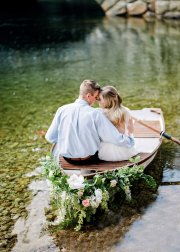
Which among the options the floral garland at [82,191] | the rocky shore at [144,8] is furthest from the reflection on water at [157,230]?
the rocky shore at [144,8]

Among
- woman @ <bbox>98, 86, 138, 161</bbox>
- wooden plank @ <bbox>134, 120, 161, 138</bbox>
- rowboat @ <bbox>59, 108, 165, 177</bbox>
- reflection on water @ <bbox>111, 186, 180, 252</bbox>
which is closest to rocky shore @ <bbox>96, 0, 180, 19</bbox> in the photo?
rowboat @ <bbox>59, 108, 165, 177</bbox>

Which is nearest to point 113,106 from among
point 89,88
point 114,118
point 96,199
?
point 114,118

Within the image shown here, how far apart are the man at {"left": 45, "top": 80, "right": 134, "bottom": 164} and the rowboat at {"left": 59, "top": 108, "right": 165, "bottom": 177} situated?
6.7 inches

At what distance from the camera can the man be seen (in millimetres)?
5711

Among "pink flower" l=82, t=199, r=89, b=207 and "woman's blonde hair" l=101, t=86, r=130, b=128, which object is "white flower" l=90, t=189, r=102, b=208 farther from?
"woman's blonde hair" l=101, t=86, r=130, b=128

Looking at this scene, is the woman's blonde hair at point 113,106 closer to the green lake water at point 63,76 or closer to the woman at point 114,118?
the woman at point 114,118

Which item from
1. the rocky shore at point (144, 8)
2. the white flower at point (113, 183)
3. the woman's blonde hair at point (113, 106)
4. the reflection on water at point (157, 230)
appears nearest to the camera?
the reflection on water at point (157, 230)

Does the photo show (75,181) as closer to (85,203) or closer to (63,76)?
(85,203)

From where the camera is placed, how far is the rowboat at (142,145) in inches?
223

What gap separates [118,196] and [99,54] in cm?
1117

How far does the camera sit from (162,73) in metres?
13.2

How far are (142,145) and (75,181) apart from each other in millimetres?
1902

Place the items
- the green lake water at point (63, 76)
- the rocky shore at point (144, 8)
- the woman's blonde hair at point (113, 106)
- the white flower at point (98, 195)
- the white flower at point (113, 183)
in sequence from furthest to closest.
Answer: the rocky shore at point (144, 8) < the green lake water at point (63, 76) < the woman's blonde hair at point (113, 106) < the white flower at point (113, 183) < the white flower at point (98, 195)

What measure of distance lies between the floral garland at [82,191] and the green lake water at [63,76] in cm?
75
